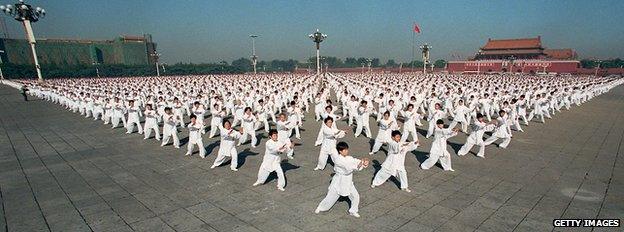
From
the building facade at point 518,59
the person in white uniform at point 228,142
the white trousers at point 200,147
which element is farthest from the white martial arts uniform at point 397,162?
the building facade at point 518,59

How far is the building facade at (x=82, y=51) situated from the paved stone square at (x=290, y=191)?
85115mm

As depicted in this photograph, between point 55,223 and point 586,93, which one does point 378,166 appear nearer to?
point 55,223

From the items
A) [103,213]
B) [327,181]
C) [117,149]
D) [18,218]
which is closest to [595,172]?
[327,181]

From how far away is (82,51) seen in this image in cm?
→ 9062

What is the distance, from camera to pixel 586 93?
73.5ft

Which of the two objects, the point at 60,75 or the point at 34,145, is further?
the point at 60,75

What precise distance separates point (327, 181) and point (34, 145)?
10497mm

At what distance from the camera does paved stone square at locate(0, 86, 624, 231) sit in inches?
214

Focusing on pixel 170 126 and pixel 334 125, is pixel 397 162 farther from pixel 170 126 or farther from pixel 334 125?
pixel 170 126

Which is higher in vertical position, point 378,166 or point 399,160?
point 399,160

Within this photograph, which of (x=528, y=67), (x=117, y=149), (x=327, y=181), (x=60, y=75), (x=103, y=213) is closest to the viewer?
(x=103, y=213)

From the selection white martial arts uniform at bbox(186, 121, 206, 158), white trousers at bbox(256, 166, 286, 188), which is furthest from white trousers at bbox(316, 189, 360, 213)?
white martial arts uniform at bbox(186, 121, 206, 158)

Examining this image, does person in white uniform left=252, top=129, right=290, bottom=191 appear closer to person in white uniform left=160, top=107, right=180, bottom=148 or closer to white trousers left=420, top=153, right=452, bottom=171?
white trousers left=420, top=153, right=452, bottom=171

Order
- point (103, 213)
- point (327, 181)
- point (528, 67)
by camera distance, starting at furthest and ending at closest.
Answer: point (528, 67) → point (327, 181) → point (103, 213)
